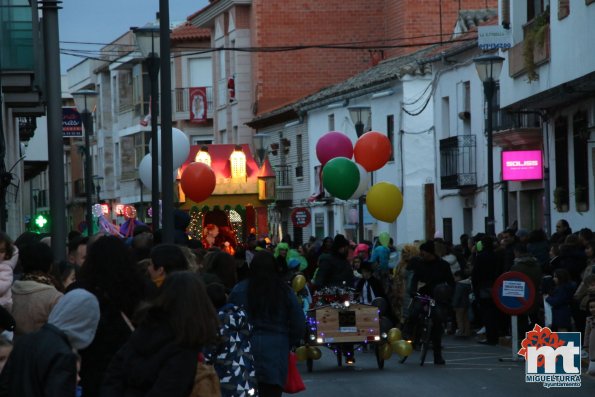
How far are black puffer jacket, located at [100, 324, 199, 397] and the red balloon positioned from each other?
2179 centimetres

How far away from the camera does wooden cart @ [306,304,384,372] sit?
20.3m

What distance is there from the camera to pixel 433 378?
19.0 metres

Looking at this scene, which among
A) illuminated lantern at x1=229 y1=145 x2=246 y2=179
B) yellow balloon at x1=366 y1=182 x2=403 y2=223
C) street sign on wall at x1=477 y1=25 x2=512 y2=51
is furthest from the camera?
illuminated lantern at x1=229 y1=145 x2=246 y2=179

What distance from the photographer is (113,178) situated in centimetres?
8544

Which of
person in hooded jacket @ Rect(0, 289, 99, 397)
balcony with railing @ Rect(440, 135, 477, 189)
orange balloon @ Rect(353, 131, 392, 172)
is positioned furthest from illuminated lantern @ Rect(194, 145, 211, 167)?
person in hooded jacket @ Rect(0, 289, 99, 397)

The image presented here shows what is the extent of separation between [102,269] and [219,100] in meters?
59.7

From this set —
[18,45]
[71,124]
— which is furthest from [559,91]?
[71,124]

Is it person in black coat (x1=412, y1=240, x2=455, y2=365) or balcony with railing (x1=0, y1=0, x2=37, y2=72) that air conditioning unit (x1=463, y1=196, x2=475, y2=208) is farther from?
person in black coat (x1=412, y1=240, x2=455, y2=365)

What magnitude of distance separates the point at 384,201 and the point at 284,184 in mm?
31433

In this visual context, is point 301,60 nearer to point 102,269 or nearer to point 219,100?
point 219,100

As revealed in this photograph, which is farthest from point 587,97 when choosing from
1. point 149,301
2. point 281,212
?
point 281,212

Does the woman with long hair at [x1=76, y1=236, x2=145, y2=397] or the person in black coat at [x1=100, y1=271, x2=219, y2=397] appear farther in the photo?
the woman with long hair at [x1=76, y1=236, x2=145, y2=397]

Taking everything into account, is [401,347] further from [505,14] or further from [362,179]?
[505,14]

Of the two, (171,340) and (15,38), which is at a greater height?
(15,38)
